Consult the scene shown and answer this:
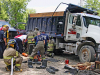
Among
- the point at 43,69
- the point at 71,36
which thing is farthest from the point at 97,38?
the point at 43,69

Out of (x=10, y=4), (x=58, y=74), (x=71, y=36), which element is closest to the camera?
(x=58, y=74)

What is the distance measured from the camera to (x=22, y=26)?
20625mm

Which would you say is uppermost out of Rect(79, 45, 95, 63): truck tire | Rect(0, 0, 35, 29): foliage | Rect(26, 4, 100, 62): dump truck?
Rect(0, 0, 35, 29): foliage

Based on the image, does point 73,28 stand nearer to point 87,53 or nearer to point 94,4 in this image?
point 87,53

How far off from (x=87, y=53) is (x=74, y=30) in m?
1.71

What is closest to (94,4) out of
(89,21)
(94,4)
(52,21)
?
(94,4)

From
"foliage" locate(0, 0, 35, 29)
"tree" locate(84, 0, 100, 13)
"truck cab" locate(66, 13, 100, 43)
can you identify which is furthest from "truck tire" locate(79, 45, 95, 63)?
"foliage" locate(0, 0, 35, 29)

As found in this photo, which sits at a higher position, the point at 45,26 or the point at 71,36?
the point at 45,26

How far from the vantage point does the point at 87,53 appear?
6.89 metres

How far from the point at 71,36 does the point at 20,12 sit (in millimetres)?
13433

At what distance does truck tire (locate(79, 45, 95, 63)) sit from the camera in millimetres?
6661

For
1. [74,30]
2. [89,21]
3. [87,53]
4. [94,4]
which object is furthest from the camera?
[94,4]

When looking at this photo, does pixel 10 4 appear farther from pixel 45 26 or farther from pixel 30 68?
pixel 30 68

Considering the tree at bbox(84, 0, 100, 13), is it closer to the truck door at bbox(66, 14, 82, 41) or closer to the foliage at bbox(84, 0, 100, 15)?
the foliage at bbox(84, 0, 100, 15)
